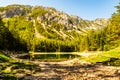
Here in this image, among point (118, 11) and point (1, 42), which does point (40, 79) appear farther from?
point (1, 42)

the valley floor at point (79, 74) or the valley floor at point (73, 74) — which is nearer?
the valley floor at point (79, 74)

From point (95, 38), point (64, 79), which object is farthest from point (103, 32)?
point (64, 79)

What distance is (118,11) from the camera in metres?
96.9

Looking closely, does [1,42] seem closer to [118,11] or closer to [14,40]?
[14,40]

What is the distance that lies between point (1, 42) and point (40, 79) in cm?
12251

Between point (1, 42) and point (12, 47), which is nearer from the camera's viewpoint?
point (1, 42)

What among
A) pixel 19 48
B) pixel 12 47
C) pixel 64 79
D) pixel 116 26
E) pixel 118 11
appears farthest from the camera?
pixel 19 48

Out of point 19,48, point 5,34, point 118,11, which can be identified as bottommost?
point 19,48

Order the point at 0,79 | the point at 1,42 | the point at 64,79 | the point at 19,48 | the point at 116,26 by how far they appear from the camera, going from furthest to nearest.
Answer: the point at 19,48 < the point at 1,42 < the point at 116,26 < the point at 64,79 < the point at 0,79

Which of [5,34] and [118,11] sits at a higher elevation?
[118,11]

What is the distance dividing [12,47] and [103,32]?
72.7 metres

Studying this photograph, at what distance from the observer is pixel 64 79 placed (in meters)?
25.5

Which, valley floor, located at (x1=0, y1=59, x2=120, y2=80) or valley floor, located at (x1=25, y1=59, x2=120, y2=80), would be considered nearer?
valley floor, located at (x1=25, y1=59, x2=120, y2=80)

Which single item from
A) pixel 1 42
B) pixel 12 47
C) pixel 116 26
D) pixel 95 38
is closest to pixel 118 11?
pixel 116 26
